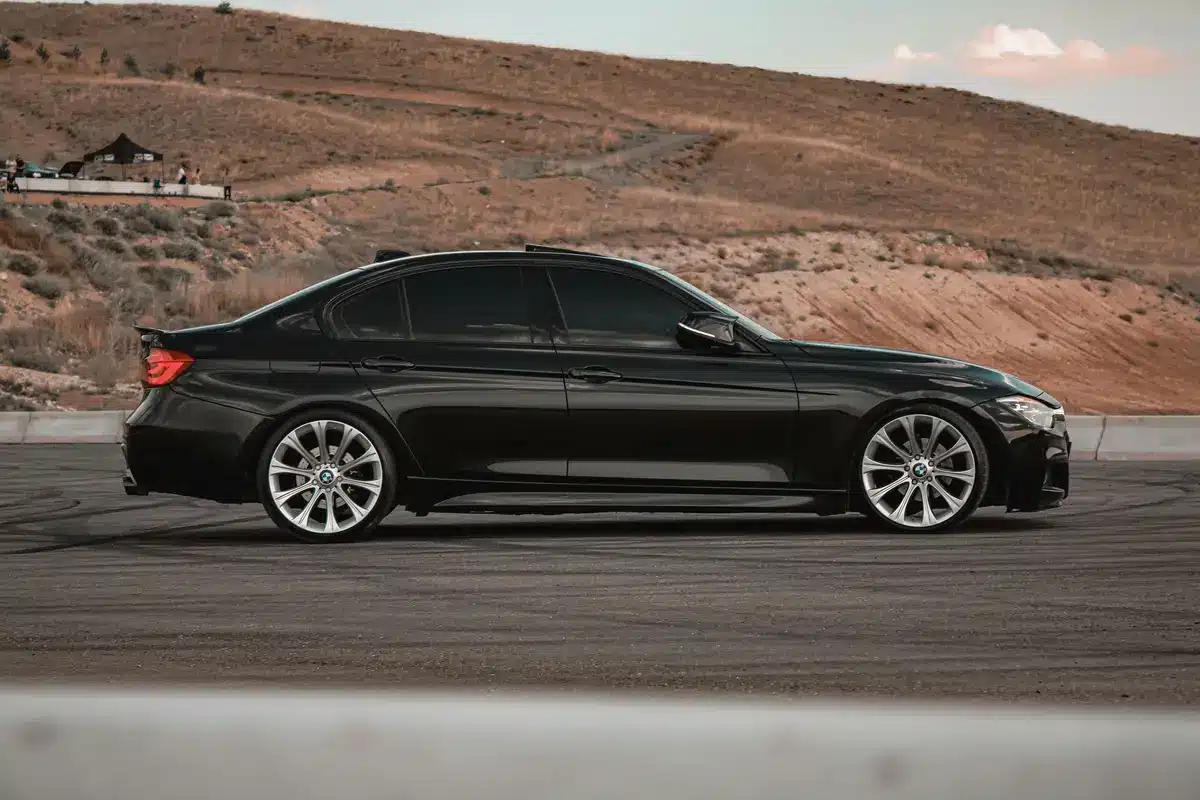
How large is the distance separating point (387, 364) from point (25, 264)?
32140 mm

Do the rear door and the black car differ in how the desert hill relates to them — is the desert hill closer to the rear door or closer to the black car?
the black car

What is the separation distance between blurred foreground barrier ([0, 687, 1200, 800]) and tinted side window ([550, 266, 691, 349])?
8639 millimetres

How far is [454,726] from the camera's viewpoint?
1.86m

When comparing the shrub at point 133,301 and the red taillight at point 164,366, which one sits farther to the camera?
the shrub at point 133,301

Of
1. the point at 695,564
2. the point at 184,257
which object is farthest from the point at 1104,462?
the point at 184,257

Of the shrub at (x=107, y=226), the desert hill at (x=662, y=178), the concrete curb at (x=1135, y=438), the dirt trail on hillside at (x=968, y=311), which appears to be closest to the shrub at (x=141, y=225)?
the desert hill at (x=662, y=178)

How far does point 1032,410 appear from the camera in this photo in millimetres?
10625

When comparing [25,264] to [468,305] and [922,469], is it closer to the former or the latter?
[468,305]

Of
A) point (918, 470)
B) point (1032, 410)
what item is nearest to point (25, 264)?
point (918, 470)

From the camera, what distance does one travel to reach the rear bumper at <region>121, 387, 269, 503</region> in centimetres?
1025

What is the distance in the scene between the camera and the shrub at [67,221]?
4919cm

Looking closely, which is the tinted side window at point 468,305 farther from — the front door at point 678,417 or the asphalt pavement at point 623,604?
the asphalt pavement at point 623,604

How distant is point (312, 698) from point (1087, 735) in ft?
2.53

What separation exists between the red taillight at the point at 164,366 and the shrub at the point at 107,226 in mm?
41394
